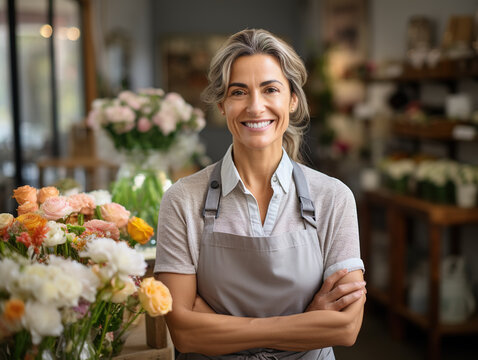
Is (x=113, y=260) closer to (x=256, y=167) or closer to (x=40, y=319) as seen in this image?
(x=40, y=319)

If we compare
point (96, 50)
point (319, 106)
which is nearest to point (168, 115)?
point (96, 50)

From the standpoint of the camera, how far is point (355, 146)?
680 cm

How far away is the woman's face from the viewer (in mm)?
1489

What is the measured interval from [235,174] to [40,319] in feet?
2.46

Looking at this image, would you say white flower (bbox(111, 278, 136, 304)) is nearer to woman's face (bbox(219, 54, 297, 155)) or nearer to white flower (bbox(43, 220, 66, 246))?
white flower (bbox(43, 220, 66, 246))

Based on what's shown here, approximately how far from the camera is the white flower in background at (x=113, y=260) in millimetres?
980

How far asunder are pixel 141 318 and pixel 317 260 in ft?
1.88

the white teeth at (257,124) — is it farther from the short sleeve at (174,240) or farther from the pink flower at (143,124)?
the pink flower at (143,124)

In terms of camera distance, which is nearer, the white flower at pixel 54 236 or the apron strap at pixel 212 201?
the white flower at pixel 54 236

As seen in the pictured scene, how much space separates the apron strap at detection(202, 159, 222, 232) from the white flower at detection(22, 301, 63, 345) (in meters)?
0.62

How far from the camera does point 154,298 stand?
104 centimetres

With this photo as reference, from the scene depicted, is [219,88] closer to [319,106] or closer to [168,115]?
[168,115]

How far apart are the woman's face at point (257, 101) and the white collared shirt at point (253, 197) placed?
8 centimetres

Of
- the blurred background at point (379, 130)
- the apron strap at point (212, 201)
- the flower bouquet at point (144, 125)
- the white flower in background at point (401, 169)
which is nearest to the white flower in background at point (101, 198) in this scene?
the apron strap at point (212, 201)
